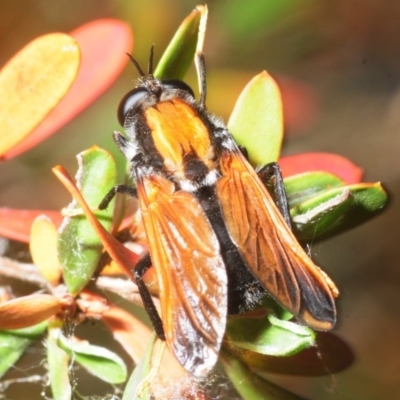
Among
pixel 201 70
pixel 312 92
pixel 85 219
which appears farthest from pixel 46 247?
pixel 312 92

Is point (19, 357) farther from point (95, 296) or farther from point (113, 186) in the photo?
point (113, 186)

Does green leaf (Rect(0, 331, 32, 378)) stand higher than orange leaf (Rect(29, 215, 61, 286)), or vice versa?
orange leaf (Rect(29, 215, 61, 286))

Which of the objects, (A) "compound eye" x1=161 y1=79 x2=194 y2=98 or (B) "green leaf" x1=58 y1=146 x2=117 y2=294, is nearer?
(B) "green leaf" x1=58 y1=146 x2=117 y2=294

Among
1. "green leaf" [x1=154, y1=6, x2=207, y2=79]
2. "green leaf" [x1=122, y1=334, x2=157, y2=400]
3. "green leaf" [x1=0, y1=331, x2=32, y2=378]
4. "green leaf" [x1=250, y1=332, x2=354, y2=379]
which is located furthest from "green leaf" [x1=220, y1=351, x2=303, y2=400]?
"green leaf" [x1=154, y1=6, x2=207, y2=79]

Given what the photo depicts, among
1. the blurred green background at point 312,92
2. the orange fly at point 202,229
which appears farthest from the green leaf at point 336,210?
the blurred green background at point 312,92

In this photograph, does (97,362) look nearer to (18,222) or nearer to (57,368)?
(57,368)

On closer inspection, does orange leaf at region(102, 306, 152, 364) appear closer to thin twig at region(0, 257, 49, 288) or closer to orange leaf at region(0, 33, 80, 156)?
thin twig at region(0, 257, 49, 288)

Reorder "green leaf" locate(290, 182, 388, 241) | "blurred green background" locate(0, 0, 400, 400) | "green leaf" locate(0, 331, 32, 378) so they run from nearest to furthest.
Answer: "green leaf" locate(290, 182, 388, 241) → "green leaf" locate(0, 331, 32, 378) → "blurred green background" locate(0, 0, 400, 400)

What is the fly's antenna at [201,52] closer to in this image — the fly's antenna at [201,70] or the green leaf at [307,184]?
the fly's antenna at [201,70]
